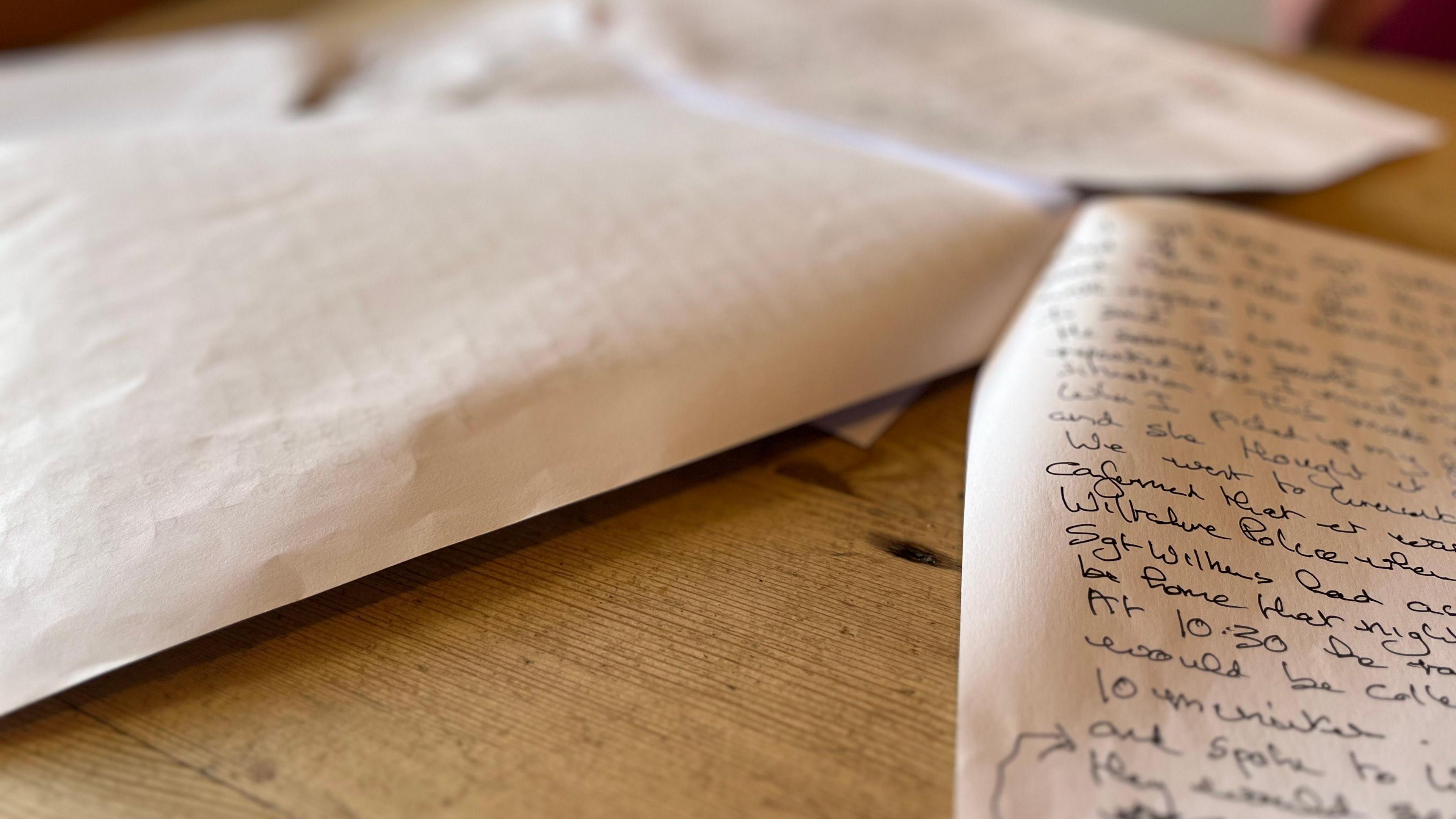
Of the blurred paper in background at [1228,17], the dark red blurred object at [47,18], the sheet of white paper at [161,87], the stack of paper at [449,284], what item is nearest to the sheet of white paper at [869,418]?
the stack of paper at [449,284]

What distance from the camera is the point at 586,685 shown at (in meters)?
0.24

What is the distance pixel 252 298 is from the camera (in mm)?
308

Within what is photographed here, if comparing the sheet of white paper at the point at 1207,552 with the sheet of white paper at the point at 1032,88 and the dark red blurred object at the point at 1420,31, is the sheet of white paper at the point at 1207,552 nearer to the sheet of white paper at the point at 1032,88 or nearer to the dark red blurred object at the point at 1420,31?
the sheet of white paper at the point at 1032,88

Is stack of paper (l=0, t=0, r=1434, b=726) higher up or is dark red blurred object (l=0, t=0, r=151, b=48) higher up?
dark red blurred object (l=0, t=0, r=151, b=48)

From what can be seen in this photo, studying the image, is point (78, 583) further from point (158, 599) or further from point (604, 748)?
point (604, 748)

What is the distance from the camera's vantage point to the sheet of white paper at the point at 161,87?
469mm

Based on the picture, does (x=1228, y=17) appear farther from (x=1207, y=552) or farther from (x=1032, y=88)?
(x=1207, y=552)

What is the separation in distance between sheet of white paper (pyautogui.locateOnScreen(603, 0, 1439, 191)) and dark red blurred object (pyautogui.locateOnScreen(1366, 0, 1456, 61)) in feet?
0.69

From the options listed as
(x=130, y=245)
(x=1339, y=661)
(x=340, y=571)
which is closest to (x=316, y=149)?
(x=130, y=245)

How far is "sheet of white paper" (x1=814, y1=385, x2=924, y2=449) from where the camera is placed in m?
0.33

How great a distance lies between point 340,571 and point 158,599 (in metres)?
0.04

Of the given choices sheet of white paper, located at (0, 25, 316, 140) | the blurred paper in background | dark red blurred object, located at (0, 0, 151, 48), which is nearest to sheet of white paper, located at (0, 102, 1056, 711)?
sheet of white paper, located at (0, 25, 316, 140)

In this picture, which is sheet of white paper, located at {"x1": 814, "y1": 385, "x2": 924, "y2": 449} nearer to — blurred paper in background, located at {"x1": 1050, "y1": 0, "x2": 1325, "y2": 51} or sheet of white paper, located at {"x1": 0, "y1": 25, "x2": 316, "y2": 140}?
sheet of white paper, located at {"x1": 0, "y1": 25, "x2": 316, "y2": 140}

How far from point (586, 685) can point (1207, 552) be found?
17 centimetres
